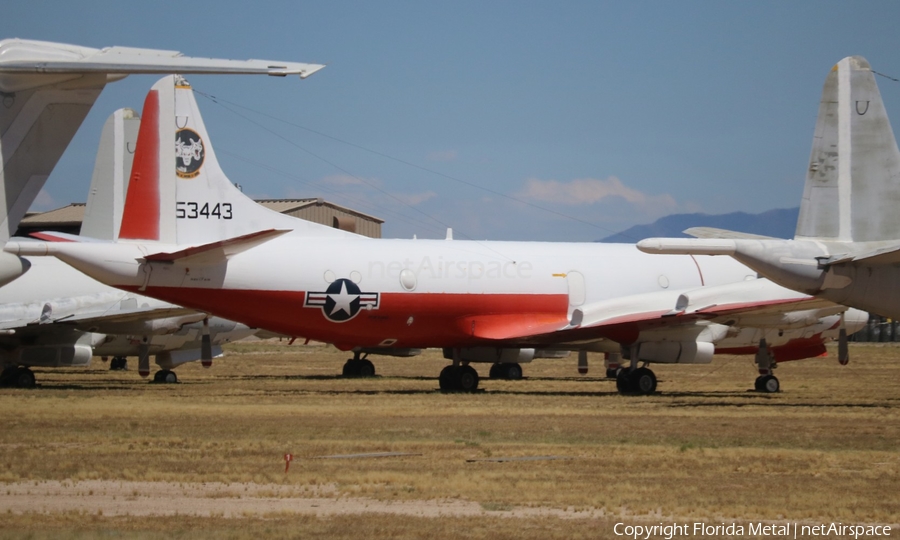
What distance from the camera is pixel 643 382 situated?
30203mm

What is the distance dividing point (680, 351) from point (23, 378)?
1990 centimetres

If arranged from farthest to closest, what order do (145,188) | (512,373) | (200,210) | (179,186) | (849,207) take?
1. (512,373)
2. (200,210)
3. (179,186)
4. (145,188)
5. (849,207)

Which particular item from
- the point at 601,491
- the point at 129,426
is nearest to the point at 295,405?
the point at 129,426

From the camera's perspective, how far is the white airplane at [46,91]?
13.7 meters

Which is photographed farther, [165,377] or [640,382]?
[165,377]

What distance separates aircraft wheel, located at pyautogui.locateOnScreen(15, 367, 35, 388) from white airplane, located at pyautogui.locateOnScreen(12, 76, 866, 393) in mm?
7526

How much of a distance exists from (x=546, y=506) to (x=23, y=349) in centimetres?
2695

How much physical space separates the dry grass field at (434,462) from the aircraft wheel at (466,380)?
88 cm

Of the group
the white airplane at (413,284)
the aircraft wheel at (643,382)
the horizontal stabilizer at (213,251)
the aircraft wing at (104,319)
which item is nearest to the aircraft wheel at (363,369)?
the aircraft wing at (104,319)

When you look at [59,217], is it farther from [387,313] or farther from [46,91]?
Answer: [46,91]

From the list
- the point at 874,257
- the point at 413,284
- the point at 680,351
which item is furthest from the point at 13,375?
the point at 874,257

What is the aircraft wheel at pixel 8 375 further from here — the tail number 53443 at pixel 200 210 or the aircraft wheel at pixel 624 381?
the aircraft wheel at pixel 624 381

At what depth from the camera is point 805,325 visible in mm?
30797

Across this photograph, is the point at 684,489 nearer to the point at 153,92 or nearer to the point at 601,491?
the point at 601,491
